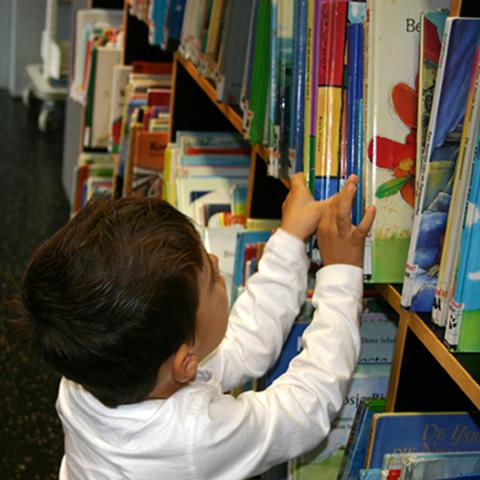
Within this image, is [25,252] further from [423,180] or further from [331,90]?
[423,180]

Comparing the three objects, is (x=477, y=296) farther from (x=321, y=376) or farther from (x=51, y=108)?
(x=51, y=108)

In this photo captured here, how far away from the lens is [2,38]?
19.3ft

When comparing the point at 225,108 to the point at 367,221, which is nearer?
the point at 367,221

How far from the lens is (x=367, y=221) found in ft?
3.65

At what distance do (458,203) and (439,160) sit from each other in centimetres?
6

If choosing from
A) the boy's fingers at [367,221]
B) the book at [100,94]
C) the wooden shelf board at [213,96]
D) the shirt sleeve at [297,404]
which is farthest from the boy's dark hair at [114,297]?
the book at [100,94]

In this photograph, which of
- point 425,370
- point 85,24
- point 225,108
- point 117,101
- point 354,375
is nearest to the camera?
point 425,370

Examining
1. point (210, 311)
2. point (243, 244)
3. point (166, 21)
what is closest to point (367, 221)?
point (210, 311)

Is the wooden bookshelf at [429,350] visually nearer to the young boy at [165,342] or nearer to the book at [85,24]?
the young boy at [165,342]

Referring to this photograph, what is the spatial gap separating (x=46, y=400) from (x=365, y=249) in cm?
171

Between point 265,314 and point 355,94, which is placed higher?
point 355,94

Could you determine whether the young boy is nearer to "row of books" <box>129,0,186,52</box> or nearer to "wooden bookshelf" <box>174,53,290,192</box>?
"wooden bookshelf" <box>174,53,290,192</box>

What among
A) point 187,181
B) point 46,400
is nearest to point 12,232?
point 46,400

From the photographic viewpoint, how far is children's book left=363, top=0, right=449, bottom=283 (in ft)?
3.55
